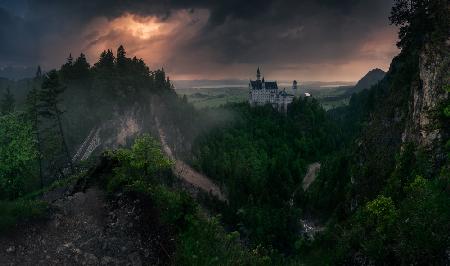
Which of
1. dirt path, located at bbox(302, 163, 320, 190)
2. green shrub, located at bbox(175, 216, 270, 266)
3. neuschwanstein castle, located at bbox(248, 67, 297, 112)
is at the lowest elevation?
dirt path, located at bbox(302, 163, 320, 190)

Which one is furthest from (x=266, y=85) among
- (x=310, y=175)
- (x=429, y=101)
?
(x=429, y=101)

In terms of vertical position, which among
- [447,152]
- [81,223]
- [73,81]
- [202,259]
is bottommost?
[202,259]

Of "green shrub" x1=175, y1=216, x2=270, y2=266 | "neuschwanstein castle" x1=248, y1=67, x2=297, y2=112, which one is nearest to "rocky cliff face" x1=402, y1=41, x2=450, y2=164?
"green shrub" x1=175, y1=216, x2=270, y2=266

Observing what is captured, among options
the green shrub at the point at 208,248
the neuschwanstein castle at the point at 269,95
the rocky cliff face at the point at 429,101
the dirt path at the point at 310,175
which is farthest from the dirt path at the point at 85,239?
→ the neuschwanstein castle at the point at 269,95

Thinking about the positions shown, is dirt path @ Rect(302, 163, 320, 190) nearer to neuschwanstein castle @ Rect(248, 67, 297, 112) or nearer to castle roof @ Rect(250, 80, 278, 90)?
neuschwanstein castle @ Rect(248, 67, 297, 112)

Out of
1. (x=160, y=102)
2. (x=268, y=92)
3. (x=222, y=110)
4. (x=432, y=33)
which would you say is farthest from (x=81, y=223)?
(x=268, y=92)

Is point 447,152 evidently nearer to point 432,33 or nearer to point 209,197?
point 432,33
